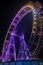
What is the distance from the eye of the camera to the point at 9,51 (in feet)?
14.6

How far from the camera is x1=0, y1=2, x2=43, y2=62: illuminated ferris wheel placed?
3.67m

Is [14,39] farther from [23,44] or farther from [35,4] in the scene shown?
[35,4]

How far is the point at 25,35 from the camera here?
164 inches

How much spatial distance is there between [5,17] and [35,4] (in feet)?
4.26

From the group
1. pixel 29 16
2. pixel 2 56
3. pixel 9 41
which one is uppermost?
pixel 29 16

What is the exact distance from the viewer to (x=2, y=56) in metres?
4.56

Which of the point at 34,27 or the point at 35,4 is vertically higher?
the point at 35,4

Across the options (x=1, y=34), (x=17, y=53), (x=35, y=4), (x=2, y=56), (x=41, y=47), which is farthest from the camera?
(x=1, y=34)

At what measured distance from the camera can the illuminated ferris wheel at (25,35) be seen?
12.1 ft

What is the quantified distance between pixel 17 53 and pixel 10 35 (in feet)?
1.44

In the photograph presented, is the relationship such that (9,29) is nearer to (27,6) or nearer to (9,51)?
(9,51)

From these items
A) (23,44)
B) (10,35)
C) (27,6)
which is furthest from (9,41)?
(27,6)

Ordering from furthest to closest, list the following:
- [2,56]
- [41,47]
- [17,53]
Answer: [2,56] < [17,53] < [41,47]

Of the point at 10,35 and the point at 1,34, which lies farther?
the point at 1,34
